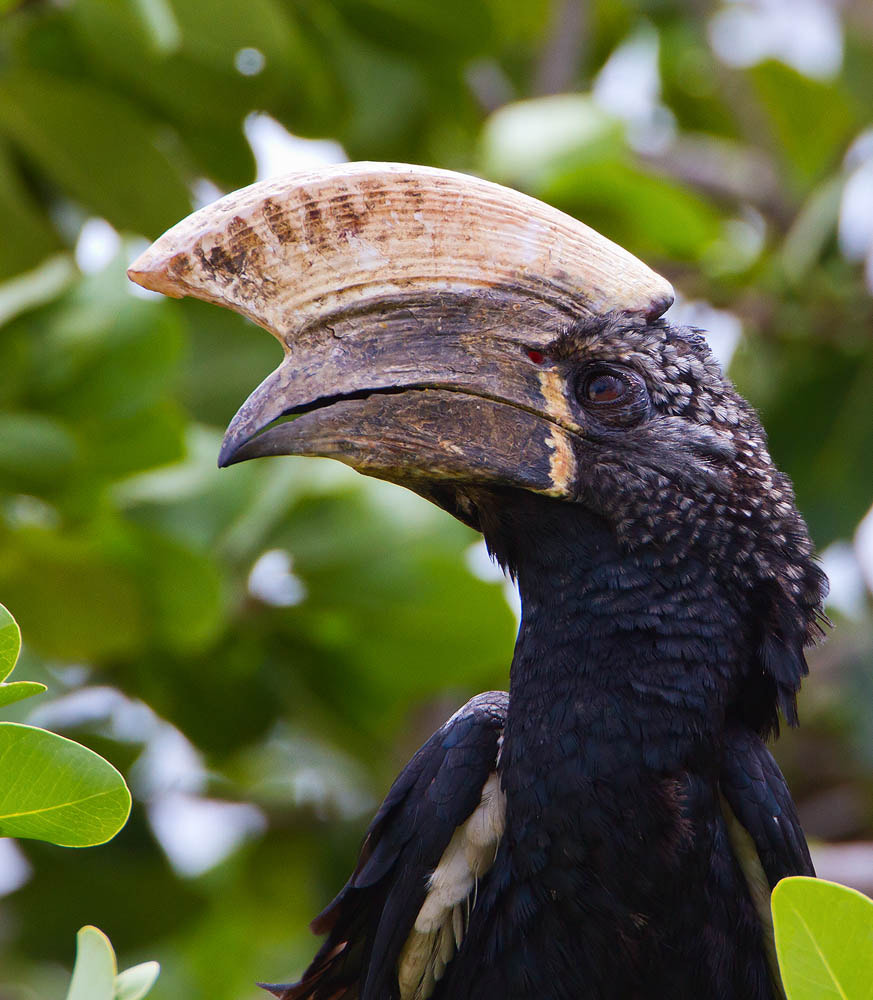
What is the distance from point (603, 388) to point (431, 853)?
83 centimetres

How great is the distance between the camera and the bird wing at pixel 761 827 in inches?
87.0

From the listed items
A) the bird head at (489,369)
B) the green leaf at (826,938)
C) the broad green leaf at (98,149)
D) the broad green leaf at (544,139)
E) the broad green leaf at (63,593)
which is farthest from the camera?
the broad green leaf at (544,139)

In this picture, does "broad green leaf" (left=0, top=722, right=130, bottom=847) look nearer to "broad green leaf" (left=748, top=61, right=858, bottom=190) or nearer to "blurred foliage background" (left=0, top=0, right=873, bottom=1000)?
"blurred foliage background" (left=0, top=0, right=873, bottom=1000)

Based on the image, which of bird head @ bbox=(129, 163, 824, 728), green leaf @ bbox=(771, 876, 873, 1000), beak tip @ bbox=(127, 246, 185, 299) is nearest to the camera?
green leaf @ bbox=(771, 876, 873, 1000)

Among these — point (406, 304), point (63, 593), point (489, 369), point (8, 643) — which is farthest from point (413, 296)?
point (63, 593)

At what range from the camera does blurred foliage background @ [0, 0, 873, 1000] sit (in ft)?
10.1

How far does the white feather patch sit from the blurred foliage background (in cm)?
99

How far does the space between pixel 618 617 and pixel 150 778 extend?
8.16 ft

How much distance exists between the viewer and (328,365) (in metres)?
2.04

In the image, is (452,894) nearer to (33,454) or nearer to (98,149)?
(33,454)

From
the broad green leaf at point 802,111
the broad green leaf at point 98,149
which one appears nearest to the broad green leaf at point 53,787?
the broad green leaf at point 98,149

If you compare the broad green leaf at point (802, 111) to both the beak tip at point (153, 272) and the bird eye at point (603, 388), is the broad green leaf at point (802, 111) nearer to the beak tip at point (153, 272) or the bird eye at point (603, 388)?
the bird eye at point (603, 388)

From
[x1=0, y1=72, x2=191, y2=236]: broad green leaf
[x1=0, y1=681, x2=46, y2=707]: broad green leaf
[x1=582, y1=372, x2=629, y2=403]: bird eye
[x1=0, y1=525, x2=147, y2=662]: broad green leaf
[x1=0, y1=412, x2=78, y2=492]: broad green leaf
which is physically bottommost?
[x1=0, y1=525, x2=147, y2=662]: broad green leaf

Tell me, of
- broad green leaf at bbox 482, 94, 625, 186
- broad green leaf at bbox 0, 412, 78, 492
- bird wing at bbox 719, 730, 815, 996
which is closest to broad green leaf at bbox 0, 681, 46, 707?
bird wing at bbox 719, 730, 815, 996
